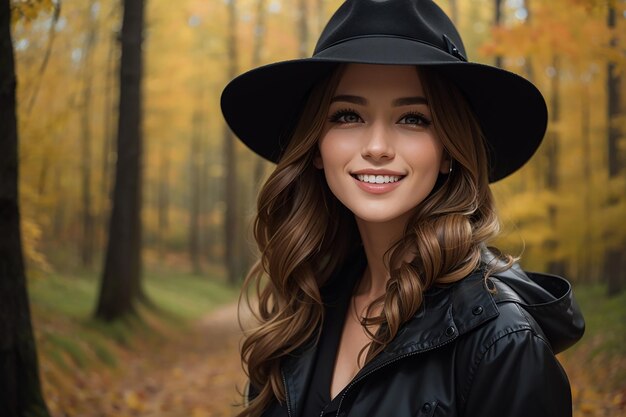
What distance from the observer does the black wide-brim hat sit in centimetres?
203

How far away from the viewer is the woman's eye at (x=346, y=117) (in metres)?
2.23

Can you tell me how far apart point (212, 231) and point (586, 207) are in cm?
2653

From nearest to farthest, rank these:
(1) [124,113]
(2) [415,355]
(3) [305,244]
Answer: (2) [415,355] → (3) [305,244] → (1) [124,113]

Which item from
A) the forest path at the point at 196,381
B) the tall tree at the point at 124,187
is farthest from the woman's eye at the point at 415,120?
the tall tree at the point at 124,187

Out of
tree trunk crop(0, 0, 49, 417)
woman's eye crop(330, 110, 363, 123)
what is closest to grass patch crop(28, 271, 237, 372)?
tree trunk crop(0, 0, 49, 417)

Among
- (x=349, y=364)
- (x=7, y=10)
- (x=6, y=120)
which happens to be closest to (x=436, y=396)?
(x=349, y=364)

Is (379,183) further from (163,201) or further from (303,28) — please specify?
(163,201)

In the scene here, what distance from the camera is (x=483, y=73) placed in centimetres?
205

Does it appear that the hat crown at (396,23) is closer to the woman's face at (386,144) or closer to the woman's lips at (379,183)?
the woman's face at (386,144)

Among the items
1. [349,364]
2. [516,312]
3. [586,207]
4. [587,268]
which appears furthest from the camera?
[587,268]

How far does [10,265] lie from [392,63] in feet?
9.34

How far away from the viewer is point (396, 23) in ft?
6.89

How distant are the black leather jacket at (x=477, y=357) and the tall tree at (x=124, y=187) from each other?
342 inches

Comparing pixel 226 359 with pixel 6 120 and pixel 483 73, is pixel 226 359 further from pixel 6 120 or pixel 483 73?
pixel 483 73
